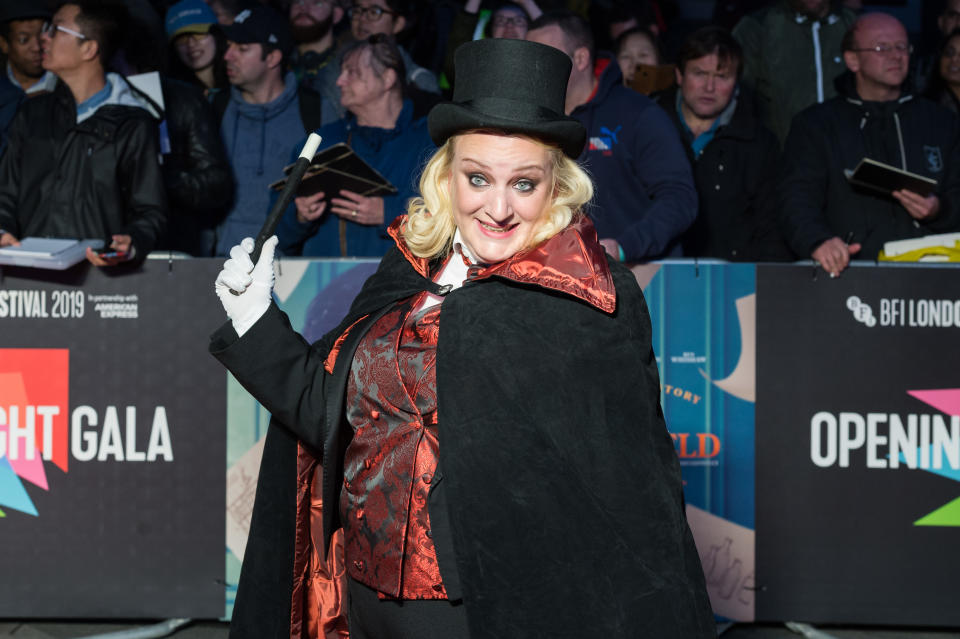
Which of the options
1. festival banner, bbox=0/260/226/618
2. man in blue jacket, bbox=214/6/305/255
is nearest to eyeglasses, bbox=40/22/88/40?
man in blue jacket, bbox=214/6/305/255

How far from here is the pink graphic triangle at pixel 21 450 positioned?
4703 millimetres

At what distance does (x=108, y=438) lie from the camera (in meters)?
4.72

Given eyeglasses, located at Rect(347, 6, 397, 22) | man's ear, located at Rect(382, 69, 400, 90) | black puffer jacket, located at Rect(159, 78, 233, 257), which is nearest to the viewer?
black puffer jacket, located at Rect(159, 78, 233, 257)

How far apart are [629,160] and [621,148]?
0.07 metres

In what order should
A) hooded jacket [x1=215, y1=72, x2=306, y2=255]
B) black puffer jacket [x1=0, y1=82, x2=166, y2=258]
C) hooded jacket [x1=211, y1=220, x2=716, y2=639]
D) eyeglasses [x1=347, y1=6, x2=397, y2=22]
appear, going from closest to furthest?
1. hooded jacket [x1=211, y1=220, x2=716, y2=639]
2. black puffer jacket [x1=0, y1=82, x2=166, y2=258]
3. hooded jacket [x1=215, y1=72, x2=306, y2=255]
4. eyeglasses [x1=347, y1=6, x2=397, y2=22]

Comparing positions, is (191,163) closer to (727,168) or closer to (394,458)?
(727,168)

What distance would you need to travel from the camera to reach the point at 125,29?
562 cm

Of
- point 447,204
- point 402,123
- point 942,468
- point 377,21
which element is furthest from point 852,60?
point 447,204

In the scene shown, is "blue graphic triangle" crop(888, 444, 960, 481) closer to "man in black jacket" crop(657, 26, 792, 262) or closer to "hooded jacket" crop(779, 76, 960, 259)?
"hooded jacket" crop(779, 76, 960, 259)

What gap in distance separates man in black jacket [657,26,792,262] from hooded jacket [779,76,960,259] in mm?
346

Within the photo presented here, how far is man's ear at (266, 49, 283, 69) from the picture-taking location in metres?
6.16

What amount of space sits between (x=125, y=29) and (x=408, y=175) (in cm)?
151

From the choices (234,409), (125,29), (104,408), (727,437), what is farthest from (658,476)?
(125,29)

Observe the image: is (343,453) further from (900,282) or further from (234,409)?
(900,282)
